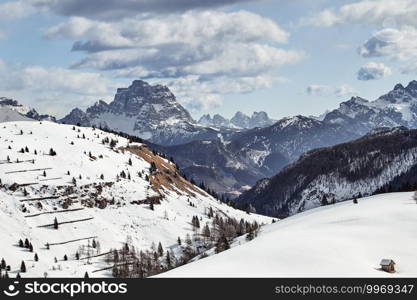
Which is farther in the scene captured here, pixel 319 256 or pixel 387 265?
pixel 319 256

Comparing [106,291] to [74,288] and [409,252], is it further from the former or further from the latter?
[409,252]

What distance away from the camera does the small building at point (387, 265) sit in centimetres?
14284

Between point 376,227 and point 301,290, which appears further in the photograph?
point 376,227

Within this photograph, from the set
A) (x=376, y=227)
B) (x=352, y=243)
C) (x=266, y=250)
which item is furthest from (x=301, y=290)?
(x=376, y=227)

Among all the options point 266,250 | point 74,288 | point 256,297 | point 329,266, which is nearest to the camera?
point 74,288

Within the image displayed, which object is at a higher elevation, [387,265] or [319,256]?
[319,256]

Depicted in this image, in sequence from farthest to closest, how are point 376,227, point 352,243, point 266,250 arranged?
point 376,227 < point 352,243 < point 266,250

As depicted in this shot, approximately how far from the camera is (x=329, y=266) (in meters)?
140

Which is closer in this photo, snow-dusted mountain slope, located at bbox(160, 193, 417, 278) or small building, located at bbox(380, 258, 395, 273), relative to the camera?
snow-dusted mountain slope, located at bbox(160, 193, 417, 278)

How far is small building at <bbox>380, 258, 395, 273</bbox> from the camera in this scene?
469 feet

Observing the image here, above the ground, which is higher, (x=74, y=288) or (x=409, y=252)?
(x=74, y=288)

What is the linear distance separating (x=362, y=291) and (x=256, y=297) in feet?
62.6

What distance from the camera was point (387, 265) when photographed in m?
144

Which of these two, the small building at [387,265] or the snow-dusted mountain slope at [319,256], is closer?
the snow-dusted mountain slope at [319,256]
